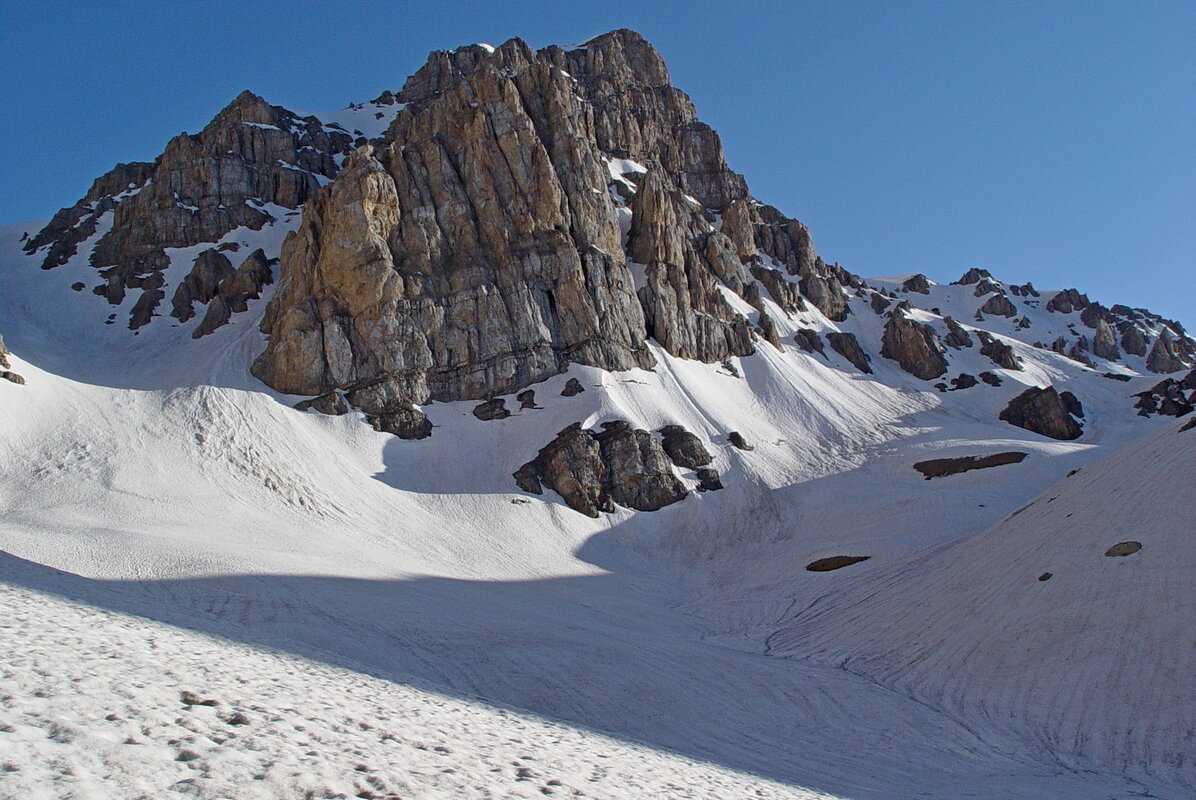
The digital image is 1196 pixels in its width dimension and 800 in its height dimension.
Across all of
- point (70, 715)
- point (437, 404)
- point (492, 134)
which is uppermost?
point (492, 134)

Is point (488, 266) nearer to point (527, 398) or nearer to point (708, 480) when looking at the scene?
point (527, 398)

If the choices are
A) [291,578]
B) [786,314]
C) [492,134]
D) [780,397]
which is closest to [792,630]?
[291,578]

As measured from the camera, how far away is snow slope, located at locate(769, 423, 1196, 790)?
13789mm

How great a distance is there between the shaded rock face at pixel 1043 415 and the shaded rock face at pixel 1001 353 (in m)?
16.4

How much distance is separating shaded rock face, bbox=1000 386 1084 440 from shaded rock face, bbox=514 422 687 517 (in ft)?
140

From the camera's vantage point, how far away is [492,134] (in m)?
64.1

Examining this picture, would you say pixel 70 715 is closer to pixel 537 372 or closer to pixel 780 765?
pixel 780 765

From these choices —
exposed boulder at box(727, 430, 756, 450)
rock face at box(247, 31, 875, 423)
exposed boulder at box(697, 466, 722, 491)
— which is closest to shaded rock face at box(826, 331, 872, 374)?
rock face at box(247, 31, 875, 423)

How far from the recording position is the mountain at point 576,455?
48.3ft

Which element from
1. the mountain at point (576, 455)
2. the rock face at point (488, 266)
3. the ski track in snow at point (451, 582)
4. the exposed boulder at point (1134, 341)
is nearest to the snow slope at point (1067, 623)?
the mountain at point (576, 455)

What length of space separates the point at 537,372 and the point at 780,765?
1749 inches

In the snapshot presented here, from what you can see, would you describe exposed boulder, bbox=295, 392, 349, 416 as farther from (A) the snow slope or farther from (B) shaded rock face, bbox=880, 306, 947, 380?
(B) shaded rock face, bbox=880, 306, 947, 380

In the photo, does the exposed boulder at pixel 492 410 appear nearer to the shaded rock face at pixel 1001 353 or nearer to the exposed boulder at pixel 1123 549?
the exposed boulder at pixel 1123 549

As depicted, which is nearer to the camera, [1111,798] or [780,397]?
[1111,798]
